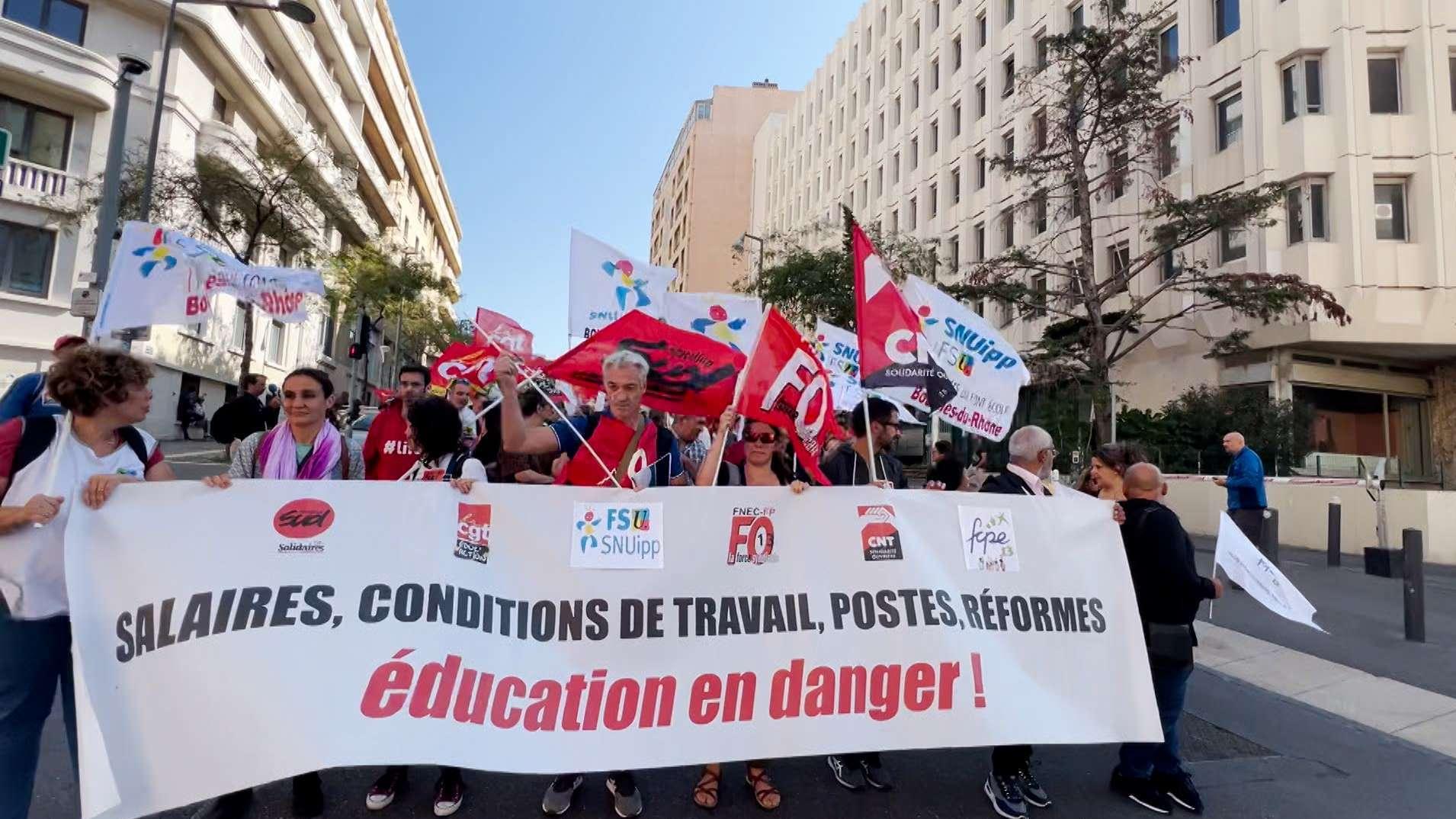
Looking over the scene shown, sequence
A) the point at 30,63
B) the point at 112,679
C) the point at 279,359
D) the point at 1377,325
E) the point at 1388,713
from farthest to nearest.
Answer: the point at 279,359 → the point at 30,63 → the point at 1377,325 → the point at 1388,713 → the point at 112,679

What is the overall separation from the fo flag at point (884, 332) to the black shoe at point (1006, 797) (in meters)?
2.07

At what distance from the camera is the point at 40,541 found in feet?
9.07

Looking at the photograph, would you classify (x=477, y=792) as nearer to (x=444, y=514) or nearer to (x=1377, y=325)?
(x=444, y=514)

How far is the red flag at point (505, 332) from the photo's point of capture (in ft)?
22.7

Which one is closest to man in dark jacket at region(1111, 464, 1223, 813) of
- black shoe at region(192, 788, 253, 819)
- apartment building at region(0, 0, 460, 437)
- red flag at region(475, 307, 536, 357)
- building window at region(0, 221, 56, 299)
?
black shoe at region(192, 788, 253, 819)

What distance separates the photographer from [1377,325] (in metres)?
19.7

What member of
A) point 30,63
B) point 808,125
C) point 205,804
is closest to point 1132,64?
point 205,804

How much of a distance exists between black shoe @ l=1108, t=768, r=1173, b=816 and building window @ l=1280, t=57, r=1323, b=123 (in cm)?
2336

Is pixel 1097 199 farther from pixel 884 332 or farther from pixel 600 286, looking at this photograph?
pixel 884 332

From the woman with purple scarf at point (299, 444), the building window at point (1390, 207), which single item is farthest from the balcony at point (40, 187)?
the building window at point (1390, 207)

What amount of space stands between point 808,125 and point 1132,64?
42.6 metres

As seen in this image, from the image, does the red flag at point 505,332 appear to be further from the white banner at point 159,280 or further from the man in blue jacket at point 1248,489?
the man in blue jacket at point 1248,489

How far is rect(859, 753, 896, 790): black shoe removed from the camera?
12.6ft

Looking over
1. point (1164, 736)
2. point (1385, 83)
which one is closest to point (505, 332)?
point (1164, 736)
